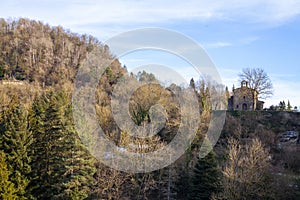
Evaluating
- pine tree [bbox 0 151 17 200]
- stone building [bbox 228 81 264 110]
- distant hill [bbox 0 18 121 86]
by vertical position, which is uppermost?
distant hill [bbox 0 18 121 86]

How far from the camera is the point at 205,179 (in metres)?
16.4

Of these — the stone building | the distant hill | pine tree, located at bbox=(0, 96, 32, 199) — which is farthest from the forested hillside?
the distant hill

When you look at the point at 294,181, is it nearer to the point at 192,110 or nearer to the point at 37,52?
the point at 192,110

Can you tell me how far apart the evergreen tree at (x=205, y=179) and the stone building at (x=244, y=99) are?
42.2ft

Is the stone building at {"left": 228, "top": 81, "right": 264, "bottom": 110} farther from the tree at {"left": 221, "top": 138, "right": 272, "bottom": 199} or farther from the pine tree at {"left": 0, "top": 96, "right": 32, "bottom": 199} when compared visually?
the pine tree at {"left": 0, "top": 96, "right": 32, "bottom": 199}

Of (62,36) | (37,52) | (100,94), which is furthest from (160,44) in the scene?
(62,36)

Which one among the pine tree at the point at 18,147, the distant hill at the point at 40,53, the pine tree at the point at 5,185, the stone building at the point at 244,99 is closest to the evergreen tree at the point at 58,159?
the pine tree at the point at 18,147

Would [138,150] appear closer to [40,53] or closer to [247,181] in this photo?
[247,181]

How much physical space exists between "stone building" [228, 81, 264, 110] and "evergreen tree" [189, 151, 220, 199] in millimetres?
12878

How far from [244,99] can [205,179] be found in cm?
1389

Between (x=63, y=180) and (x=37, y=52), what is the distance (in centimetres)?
2648

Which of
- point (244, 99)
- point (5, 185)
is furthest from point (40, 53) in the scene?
point (5, 185)

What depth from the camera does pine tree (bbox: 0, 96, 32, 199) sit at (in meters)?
16.0

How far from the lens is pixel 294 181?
613 inches
